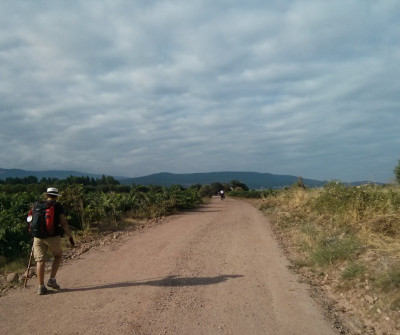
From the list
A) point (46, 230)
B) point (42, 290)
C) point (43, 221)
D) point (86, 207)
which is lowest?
point (42, 290)

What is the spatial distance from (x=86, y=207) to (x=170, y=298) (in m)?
8.67

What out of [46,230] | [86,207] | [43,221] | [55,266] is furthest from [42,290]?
[86,207]

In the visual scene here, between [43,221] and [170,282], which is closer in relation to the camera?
[43,221]

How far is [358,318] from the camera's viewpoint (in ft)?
14.5

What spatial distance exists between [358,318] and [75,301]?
13.6ft

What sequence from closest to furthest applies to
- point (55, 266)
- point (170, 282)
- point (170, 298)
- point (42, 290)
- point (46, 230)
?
point (170, 298) → point (42, 290) → point (46, 230) → point (55, 266) → point (170, 282)

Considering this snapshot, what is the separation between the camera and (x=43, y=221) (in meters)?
5.57

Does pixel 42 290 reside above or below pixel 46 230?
below

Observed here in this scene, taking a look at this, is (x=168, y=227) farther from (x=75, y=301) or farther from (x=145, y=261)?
(x=75, y=301)

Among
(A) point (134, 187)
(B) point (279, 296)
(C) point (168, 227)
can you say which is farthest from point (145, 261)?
(A) point (134, 187)

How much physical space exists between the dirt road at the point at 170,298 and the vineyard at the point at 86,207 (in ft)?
6.62

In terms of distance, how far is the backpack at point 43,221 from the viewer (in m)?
5.55

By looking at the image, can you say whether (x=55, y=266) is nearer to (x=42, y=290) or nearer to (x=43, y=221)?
(x=42, y=290)

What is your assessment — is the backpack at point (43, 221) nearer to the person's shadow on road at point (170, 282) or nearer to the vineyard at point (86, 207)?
the person's shadow on road at point (170, 282)
